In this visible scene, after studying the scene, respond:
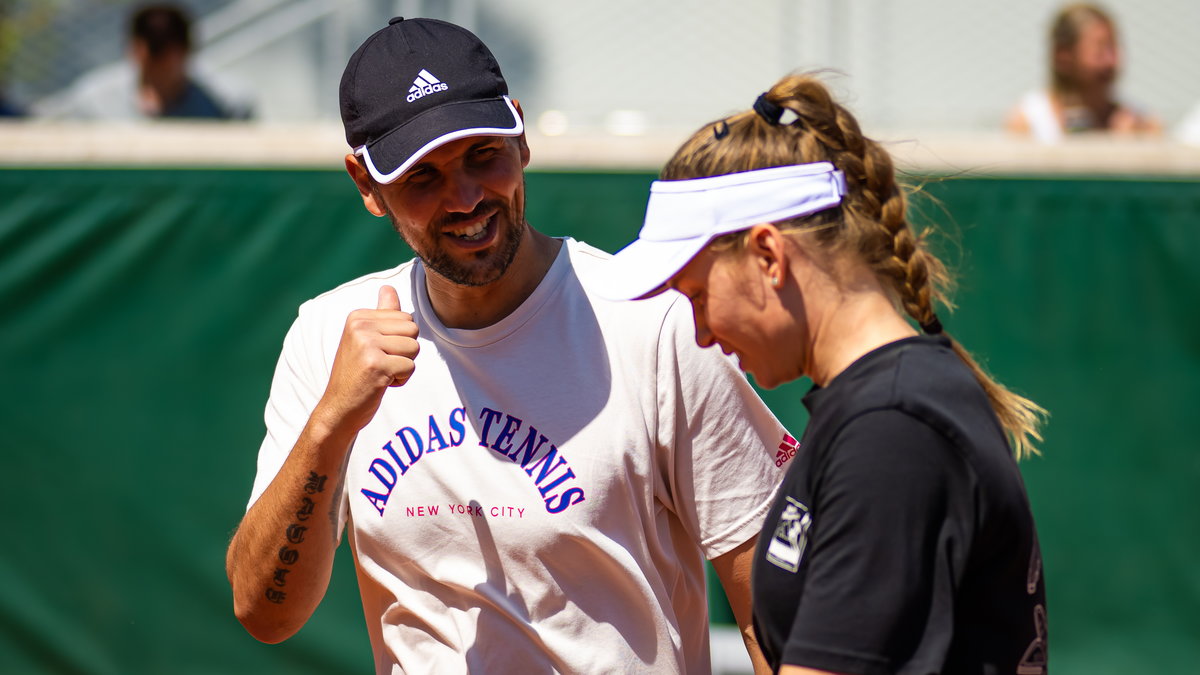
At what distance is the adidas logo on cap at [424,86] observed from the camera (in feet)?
7.72

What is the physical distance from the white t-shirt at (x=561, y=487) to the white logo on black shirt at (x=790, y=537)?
601 millimetres

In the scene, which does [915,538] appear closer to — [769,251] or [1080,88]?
[769,251]

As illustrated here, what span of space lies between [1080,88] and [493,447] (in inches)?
162

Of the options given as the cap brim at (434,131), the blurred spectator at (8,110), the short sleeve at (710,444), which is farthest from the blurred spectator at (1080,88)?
the blurred spectator at (8,110)

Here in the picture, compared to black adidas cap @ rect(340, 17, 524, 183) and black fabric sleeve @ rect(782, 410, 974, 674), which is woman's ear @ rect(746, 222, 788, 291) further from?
black adidas cap @ rect(340, 17, 524, 183)

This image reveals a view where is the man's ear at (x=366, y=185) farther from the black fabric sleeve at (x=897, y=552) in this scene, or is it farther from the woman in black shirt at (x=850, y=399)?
the black fabric sleeve at (x=897, y=552)

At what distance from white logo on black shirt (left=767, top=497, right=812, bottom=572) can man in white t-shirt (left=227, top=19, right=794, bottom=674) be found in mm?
603

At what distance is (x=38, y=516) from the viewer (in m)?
4.85

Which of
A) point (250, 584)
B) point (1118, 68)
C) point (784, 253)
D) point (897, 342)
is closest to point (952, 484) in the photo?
point (897, 342)

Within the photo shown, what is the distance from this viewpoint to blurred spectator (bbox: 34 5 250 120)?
19.0 ft

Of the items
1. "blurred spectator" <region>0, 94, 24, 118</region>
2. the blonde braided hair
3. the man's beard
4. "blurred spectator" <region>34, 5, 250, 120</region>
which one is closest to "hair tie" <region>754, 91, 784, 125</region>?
the blonde braided hair

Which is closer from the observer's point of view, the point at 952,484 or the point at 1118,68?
the point at 952,484

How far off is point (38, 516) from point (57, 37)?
9.85 ft

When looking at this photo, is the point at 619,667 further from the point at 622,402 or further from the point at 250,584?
the point at 250,584
